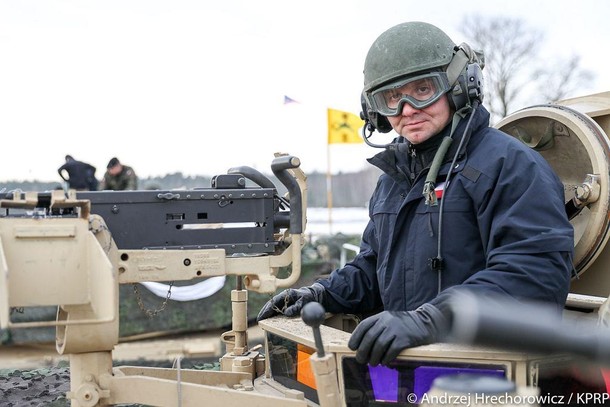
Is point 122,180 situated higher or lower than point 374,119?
lower

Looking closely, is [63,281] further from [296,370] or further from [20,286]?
[296,370]

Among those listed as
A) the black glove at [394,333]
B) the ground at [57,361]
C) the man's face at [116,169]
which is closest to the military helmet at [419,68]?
the black glove at [394,333]

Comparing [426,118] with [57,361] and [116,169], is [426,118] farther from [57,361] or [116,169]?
[116,169]

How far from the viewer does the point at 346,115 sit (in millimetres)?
16422

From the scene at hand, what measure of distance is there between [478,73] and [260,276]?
134 cm

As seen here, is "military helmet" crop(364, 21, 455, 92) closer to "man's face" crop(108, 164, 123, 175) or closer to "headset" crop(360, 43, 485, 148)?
"headset" crop(360, 43, 485, 148)

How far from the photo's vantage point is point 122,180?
48.5 ft

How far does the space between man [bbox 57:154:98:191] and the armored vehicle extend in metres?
11.0

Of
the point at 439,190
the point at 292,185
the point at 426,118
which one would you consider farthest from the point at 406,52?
the point at 292,185

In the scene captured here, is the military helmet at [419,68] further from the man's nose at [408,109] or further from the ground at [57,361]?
the ground at [57,361]

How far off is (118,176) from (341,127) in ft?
14.4

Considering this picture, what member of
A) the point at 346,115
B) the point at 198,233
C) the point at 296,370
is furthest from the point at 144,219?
the point at 346,115

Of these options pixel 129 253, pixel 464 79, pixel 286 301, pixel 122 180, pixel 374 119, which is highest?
pixel 464 79

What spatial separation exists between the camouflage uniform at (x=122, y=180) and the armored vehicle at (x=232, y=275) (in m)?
10.9
